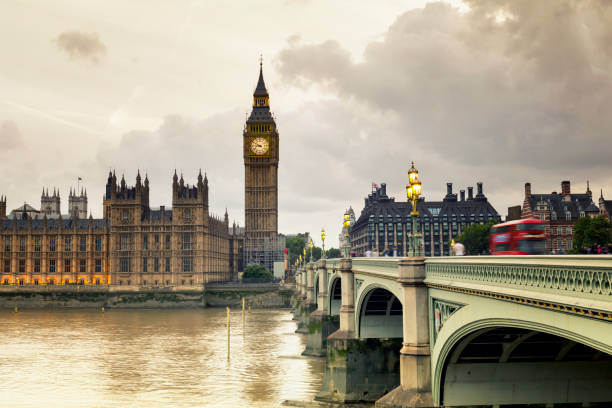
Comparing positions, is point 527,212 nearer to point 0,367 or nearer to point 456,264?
point 0,367

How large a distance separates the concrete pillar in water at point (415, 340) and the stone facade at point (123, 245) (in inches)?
4815

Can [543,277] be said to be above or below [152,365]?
above

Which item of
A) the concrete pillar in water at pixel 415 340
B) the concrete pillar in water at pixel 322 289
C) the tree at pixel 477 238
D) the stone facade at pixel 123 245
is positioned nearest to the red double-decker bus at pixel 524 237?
the concrete pillar in water at pixel 415 340

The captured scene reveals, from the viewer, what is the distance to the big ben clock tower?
594 ft

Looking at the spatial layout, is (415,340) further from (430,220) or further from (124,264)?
(430,220)

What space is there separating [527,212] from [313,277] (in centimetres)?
4581

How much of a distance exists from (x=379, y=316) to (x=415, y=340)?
59.5 feet

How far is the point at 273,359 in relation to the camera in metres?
59.5

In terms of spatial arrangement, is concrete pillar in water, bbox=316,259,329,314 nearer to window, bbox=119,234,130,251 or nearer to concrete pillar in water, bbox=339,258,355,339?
concrete pillar in water, bbox=339,258,355,339

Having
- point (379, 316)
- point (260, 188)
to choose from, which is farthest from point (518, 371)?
point (260, 188)

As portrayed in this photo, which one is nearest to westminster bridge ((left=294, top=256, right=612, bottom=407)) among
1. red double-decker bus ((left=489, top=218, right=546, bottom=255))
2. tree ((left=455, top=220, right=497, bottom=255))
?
red double-decker bus ((left=489, top=218, right=546, bottom=255))

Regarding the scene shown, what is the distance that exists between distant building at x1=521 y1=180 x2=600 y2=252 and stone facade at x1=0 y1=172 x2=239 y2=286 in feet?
237

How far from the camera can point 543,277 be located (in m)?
13.6

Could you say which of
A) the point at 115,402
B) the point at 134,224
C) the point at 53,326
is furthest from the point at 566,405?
the point at 134,224
